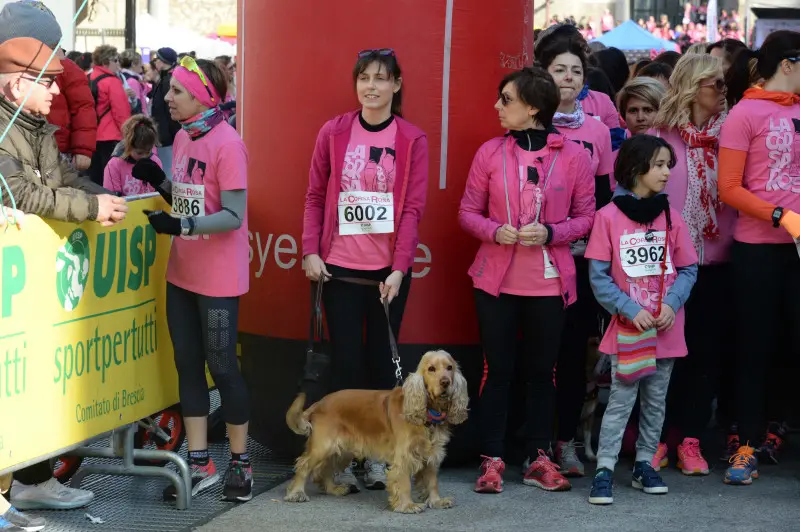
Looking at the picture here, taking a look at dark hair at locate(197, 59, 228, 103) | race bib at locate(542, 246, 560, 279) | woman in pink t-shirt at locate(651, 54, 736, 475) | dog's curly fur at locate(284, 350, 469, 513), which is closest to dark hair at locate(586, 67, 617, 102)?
woman in pink t-shirt at locate(651, 54, 736, 475)

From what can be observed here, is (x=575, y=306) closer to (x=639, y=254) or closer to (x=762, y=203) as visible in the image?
(x=639, y=254)

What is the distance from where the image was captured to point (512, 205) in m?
5.86

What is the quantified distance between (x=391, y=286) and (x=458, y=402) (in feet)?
2.06

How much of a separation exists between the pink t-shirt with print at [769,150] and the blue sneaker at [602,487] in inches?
53.2

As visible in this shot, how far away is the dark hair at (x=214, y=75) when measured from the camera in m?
5.66

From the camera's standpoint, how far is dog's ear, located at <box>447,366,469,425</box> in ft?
17.7

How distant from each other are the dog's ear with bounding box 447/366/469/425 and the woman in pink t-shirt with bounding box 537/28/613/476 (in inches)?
42.1

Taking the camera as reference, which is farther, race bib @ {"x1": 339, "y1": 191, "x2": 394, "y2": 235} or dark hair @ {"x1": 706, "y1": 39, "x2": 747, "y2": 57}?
dark hair @ {"x1": 706, "y1": 39, "x2": 747, "y2": 57}

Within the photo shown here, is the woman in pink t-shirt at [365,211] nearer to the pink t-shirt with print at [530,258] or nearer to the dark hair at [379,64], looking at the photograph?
the dark hair at [379,64]

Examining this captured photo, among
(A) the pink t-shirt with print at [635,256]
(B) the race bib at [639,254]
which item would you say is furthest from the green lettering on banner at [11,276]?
(B) the race bib at [639,254]

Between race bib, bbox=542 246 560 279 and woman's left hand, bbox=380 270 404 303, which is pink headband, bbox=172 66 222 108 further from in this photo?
race bib, bbox=542 246 560 279

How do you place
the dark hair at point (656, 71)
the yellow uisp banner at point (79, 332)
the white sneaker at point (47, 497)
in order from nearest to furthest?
the yellow uisp banner at point (79, 332) < the white sneaker at point (47, 497) < the dark hair at point (656, 71)

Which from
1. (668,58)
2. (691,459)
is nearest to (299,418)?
(691,459)

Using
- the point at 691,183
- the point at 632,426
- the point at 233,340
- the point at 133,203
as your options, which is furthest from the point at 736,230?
the point at 133,203
